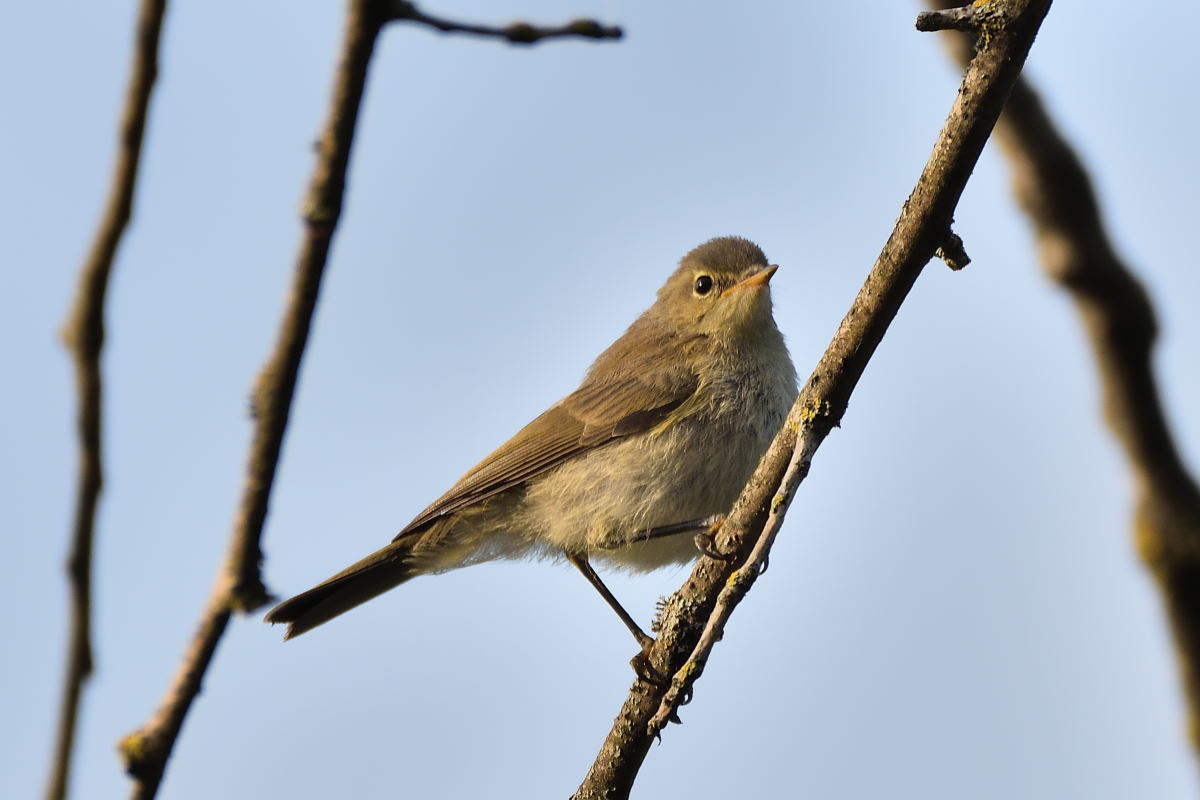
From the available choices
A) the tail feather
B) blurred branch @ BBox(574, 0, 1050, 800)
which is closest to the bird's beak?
the tail feather

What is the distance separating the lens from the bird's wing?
562 centimetres

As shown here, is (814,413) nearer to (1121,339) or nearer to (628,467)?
(1121,339)

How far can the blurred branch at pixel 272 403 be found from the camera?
1.44 metres

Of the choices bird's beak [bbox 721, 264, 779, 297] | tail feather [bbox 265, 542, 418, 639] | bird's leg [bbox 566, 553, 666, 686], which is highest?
bird's beak [bbox 721, 264, 779, 297]

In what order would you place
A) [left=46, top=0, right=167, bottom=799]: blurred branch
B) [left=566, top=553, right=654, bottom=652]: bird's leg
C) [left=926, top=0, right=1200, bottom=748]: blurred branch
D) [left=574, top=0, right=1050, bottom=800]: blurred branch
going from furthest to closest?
[left=566, top=553, right=654, bottom=652]: bird's leg
[left=926, top=0, right=1200, bottom=748]: blurred branch
[left=574, top=0, right=1050, bottom=800]: blurred branch
[left=46, top=0, right=167, bottom=799]: blurred branch

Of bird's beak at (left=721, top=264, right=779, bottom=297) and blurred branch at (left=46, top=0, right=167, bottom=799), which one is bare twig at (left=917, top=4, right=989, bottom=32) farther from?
bird's beak at (left=721, top=264, right=779, bottom=297)

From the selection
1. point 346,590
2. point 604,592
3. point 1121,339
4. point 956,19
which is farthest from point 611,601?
point 956,19

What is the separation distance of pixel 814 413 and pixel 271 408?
215cm

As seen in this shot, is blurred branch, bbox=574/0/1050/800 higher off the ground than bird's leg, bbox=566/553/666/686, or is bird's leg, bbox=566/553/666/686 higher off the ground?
blurred branch, bbox=574/0/1050/800

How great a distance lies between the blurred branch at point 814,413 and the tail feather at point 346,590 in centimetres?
197

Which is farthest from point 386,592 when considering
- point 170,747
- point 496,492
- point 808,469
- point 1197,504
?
point 170,747

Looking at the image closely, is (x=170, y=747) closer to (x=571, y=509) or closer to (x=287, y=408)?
(x=287, y=408)

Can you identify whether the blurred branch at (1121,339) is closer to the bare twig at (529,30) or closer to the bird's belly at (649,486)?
the bird's belly at (649,486)

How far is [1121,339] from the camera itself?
463cm
